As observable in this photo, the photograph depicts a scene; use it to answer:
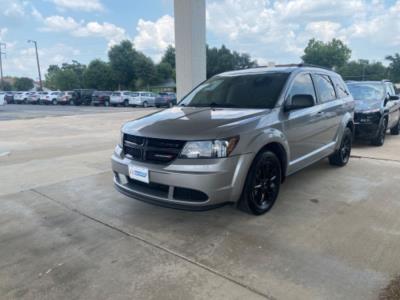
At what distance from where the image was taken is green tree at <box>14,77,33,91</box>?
78.4m

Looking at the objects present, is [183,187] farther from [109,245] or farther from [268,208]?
[268,208]

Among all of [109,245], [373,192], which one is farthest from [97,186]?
Answer: [373,192]

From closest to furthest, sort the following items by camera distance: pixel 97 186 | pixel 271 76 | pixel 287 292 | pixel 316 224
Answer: pixel 287 292, pixel 316 224, pixel 271 76, pixel 97 186

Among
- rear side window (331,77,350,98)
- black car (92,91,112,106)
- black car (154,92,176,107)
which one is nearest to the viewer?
rear side window (331,77,350,98)

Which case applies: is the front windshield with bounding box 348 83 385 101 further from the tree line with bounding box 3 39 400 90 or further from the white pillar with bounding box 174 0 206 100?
the tree line with bounding box 3 39 400 90

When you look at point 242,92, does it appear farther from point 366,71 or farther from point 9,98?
point 366,71

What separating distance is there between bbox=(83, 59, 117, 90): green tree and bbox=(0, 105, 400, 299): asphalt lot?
147 ft

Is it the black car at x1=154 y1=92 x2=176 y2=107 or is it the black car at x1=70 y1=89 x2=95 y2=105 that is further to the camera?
the black car at x1=70 y1=89 x2=95 y2=105

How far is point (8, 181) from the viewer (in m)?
5.03

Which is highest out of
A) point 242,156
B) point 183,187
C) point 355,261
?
point 242,156

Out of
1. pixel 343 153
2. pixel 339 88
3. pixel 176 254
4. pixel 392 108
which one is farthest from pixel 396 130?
pixel 176 254

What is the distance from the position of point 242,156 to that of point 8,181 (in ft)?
13.0

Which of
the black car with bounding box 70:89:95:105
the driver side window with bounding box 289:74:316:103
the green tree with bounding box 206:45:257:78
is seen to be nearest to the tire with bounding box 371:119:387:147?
the driver side window with bounding box 289:74:316:103

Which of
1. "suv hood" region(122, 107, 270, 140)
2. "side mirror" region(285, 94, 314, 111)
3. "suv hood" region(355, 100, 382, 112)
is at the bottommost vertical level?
"suv hood" region(355, 100, 382, 112)
